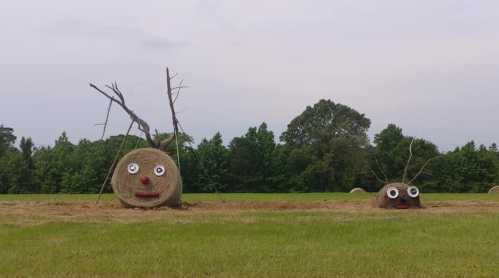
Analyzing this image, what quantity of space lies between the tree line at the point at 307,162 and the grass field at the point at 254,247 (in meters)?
45.5

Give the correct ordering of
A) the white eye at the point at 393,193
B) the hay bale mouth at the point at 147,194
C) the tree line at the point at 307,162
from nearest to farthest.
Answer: the white eye at the point at 393,193 → the hay bale mouth at the point at 147,194 → the tree line at the point at 307,162

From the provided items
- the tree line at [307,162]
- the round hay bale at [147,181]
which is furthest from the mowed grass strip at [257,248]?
the tree line at [307,162]

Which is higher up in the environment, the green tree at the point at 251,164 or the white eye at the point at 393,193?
the green tree at the point at 251,164

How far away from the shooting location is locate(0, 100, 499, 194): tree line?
60562mm

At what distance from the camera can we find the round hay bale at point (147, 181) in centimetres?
1994

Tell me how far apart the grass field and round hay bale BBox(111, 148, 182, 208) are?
5.38m

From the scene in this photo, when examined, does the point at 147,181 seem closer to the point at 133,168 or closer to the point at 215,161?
the point at 133,168

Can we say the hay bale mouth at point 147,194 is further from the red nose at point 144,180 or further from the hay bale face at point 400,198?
the hay bale face at point 400,198

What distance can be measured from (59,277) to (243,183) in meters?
56.0

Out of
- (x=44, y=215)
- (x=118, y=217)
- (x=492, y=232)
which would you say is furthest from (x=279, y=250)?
(x=44, y=215)

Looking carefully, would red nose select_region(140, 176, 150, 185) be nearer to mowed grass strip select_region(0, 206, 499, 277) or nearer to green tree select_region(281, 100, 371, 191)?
mowed grass strip select_region(0, 206, 499, 277)

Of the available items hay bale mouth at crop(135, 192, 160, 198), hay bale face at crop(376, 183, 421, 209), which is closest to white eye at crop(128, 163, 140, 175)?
hay bale mouth at crop(135, 192, 160, 198)

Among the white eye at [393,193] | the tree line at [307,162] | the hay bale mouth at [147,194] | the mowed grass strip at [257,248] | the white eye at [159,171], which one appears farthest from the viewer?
the tree line at [307,162]

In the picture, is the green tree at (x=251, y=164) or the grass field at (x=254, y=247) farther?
the green tree at (x=251, y=164)
